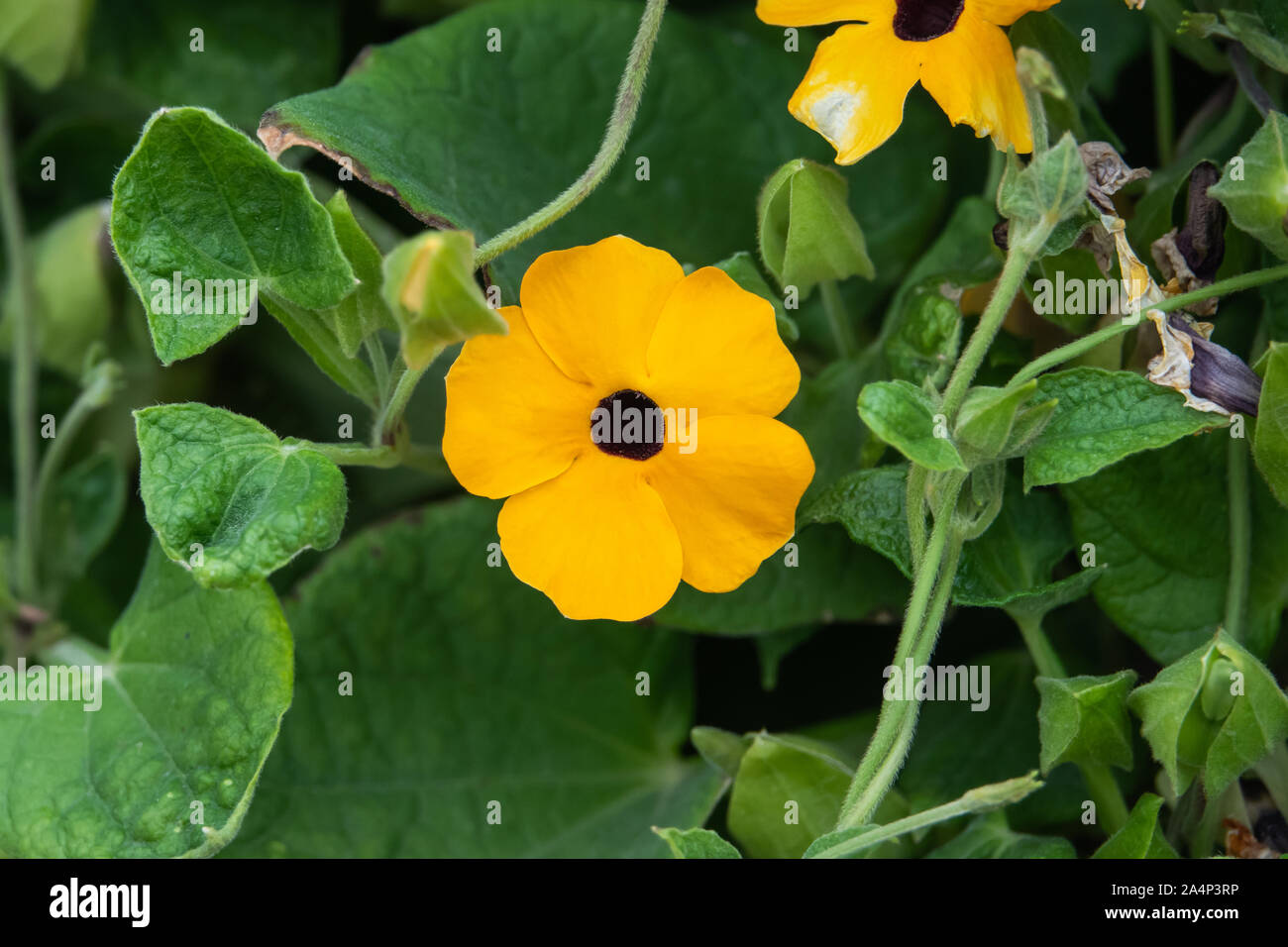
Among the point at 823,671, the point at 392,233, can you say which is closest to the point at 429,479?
the point at 392,233

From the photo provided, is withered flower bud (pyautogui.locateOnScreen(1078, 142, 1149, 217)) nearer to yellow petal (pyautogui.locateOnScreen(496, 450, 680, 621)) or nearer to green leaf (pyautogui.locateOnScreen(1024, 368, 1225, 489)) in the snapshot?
green leaf (pyautogui.locateOnScreen(1024, 368, 1225, 489))

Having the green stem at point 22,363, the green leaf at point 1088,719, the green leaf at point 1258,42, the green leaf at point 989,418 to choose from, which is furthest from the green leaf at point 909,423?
the green stem at point 22,363

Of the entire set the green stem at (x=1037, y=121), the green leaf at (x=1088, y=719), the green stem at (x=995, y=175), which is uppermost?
the green stem at (x=995, y=175)

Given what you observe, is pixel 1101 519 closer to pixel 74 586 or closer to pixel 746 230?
pixel 746 230

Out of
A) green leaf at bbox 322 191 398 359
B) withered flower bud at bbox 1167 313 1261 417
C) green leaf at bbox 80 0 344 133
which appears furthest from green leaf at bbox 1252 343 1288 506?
green leaf at bbox 80 0 344 133

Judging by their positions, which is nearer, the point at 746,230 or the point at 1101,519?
the point at 1101,519

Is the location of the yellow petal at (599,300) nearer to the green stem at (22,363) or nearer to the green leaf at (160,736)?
the green leaf at (160,736)
